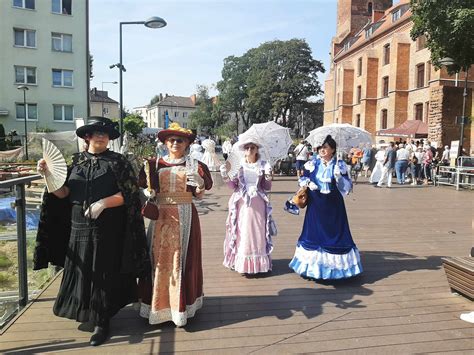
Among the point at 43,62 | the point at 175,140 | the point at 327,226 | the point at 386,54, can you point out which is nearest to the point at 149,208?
the point at 175,140

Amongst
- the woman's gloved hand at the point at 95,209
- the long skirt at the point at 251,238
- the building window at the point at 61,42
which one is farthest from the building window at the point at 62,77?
the woman's gloved hand at the point at 95,209

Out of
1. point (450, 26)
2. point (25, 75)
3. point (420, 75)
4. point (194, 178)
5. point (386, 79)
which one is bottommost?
point (194, 178)

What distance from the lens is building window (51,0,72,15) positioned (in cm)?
3372

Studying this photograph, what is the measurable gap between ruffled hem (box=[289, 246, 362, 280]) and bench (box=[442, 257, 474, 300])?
952mm

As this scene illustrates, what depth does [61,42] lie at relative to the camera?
112 feet

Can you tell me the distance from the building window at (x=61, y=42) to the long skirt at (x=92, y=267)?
34755 mm

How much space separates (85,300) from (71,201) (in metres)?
0.82

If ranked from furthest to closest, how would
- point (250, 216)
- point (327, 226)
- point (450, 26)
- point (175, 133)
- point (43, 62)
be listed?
1. point (43, 62)
2. point (450, 26)
3. point (250, 216)
4. point (327, 226)
5. point (175, 133)

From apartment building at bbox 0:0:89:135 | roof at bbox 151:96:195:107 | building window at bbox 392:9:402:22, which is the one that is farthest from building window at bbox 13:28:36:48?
roof at bbox 151:96:195:107

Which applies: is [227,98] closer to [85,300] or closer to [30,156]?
[30,156]

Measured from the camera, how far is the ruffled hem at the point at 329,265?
4922mm

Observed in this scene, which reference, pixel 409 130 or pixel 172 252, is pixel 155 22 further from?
pixel 409 130

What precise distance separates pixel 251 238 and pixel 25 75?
1329 inches

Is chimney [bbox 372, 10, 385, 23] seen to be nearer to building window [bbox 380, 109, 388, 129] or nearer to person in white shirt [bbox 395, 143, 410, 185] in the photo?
building window [bbox 380, 109, 388, 129]
